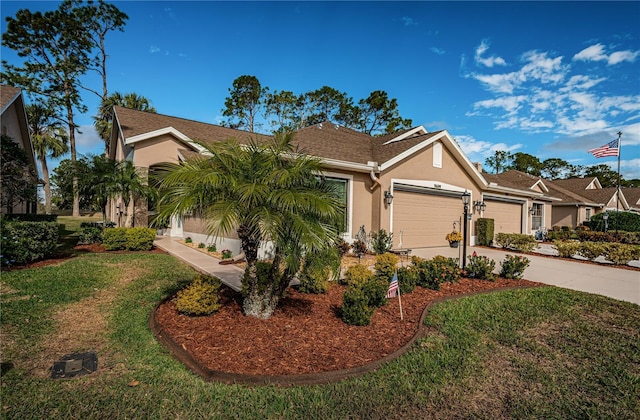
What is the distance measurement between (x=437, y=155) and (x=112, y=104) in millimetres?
23958

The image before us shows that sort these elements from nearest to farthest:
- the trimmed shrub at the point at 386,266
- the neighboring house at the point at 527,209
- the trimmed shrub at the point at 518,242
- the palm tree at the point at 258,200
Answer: the palm tree at the point at 258,200 < the trimmed shrub at the point at 386,266 < the trimmed shrub at the point at 518,242 < the neighboring house at the point at 527,209

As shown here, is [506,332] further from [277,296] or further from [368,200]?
[368,200]

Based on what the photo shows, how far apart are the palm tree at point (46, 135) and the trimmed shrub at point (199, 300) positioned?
27.8 m

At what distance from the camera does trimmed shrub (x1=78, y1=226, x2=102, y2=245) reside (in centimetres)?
1191

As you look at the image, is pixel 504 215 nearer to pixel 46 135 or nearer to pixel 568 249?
pixel 568 249

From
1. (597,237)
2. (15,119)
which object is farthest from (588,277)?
(15,119)

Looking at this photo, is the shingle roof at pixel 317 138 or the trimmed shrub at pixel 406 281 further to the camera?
the shingle roof at pixel 317 138

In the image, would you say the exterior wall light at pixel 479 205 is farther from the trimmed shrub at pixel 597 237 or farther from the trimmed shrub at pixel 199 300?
the trimmed shrub at pixel 199 300

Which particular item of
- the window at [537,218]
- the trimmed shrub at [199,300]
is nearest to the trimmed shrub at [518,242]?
the window at [537,218]

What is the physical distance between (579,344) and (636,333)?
4.28 ft

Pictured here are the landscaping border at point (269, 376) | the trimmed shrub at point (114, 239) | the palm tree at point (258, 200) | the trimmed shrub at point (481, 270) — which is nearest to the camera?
the landscaping border at point (269, 376)

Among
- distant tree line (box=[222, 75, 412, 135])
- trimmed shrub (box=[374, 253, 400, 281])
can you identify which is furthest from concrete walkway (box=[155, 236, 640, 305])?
distant tree line (box=[222, 75, 412, 135])

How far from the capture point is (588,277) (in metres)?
8.48

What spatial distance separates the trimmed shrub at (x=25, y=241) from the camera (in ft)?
23.7
